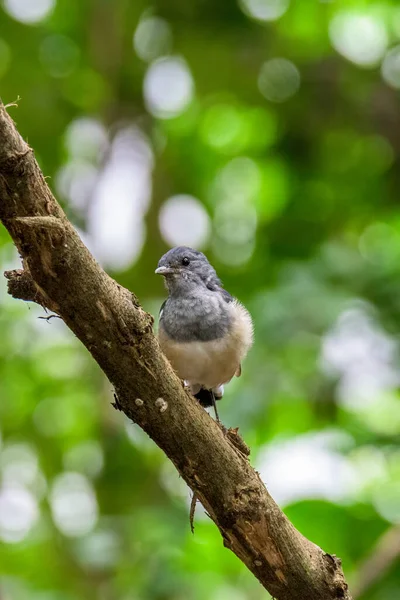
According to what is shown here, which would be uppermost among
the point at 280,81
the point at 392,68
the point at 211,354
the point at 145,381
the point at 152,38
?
the point at 392,68

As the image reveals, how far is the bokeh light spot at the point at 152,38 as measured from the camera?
5773 millimetres

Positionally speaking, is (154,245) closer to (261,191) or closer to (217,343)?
(261,191)

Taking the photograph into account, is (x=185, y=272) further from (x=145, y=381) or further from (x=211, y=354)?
(x=145, y=381)

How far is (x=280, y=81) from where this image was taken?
18.6 feet

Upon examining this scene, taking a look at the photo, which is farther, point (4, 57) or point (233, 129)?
point (233, 129)

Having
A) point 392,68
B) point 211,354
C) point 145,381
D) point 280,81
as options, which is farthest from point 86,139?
point 145,381

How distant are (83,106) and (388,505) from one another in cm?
350

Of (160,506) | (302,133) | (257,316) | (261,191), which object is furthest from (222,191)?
(160,506)

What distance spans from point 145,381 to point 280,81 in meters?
3.85

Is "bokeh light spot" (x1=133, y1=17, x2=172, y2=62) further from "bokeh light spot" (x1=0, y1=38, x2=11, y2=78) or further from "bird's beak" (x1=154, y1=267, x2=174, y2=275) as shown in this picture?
"bird's beak" (x1=154, y1=267, x2=174, y2=275)

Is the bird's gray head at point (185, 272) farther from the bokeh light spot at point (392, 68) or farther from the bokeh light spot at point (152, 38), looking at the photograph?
the bokeh light spot at point (392, 68)

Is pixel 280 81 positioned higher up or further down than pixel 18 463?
higher up

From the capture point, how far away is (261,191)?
6.32 metres

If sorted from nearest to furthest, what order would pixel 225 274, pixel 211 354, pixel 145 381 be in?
pixel 145 381 → pixel 211 354 → pixel 225 274
